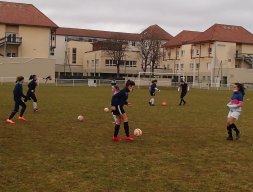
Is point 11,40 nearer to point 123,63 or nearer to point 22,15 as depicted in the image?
point 22,15

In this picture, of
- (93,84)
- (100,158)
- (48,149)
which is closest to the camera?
(100,158)

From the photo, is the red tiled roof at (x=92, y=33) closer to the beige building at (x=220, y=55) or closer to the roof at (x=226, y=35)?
the beige building at (x=220, y=55)

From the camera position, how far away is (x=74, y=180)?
24.3 feet

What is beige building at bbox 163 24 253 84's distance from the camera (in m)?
72.7

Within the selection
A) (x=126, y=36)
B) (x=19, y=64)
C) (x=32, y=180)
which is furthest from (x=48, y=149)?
(x=126, y=36)

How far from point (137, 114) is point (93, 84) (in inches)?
1449

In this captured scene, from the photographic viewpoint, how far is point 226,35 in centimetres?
7869

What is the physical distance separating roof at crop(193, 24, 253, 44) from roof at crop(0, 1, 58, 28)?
30.2m

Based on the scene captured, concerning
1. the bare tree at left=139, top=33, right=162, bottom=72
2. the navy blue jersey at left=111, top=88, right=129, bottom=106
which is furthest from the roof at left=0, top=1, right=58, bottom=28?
the navy blue jersey at left=111, top=88, right=129, bottom=106

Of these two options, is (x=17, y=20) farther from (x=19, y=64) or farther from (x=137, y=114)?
(x=137, y=114)

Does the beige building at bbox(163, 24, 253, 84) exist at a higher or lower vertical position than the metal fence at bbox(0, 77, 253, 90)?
higher

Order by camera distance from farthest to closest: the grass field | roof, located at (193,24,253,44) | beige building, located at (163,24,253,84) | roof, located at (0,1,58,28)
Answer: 1. roof, located at (193,24,253,44)
2. beige building, located at (163,24,253,84)
3. roof, located at (0,1,58,28)
4. the grass field

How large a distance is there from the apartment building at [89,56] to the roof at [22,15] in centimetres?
2283

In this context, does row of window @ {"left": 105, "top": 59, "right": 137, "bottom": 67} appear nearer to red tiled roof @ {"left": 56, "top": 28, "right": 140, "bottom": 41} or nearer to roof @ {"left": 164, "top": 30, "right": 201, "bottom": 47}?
roof @ {"left": 164, "top": 30, "right": 201, "bottom": 47}
